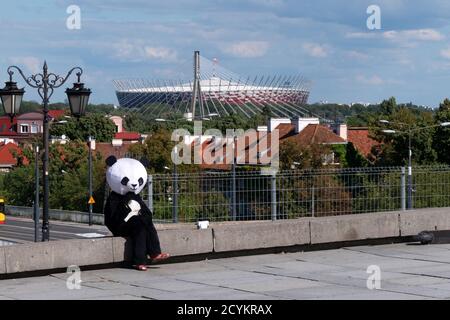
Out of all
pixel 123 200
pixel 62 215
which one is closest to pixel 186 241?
pixel 123 200

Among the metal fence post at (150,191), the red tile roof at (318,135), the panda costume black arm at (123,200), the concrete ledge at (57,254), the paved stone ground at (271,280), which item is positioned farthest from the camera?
the red tile roof at (318,135)

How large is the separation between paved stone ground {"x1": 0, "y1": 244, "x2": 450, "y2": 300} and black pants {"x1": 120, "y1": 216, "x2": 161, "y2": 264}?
220 millimetres

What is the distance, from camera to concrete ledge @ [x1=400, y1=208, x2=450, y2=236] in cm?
1433

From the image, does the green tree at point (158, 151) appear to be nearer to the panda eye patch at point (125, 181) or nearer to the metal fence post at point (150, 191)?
the metal fence post at point (150, 191)

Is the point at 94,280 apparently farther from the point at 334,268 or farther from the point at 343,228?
the point at 343,228

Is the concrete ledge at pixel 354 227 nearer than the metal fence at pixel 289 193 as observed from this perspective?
Yes

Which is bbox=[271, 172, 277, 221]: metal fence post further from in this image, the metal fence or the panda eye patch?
the panda eye patch

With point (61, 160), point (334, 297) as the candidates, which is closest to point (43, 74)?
point (334, 297)

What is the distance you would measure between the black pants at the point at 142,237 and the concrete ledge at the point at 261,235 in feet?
3.70

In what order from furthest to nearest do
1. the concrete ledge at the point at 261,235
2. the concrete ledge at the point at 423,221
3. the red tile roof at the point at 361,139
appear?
the red tile roof at the point at 361,139
the concrete ledge at the point at 423,221
the concrete ledge at the point at 261,235

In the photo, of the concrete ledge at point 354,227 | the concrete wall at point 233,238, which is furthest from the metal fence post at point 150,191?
the concrete ledge at point 354,227

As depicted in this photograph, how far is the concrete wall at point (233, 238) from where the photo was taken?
37.9 feet

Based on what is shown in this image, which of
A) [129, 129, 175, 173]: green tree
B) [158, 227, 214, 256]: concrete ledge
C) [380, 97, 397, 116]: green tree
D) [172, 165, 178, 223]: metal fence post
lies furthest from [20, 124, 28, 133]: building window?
[158, 227, 214, 256]: concrete ledge
